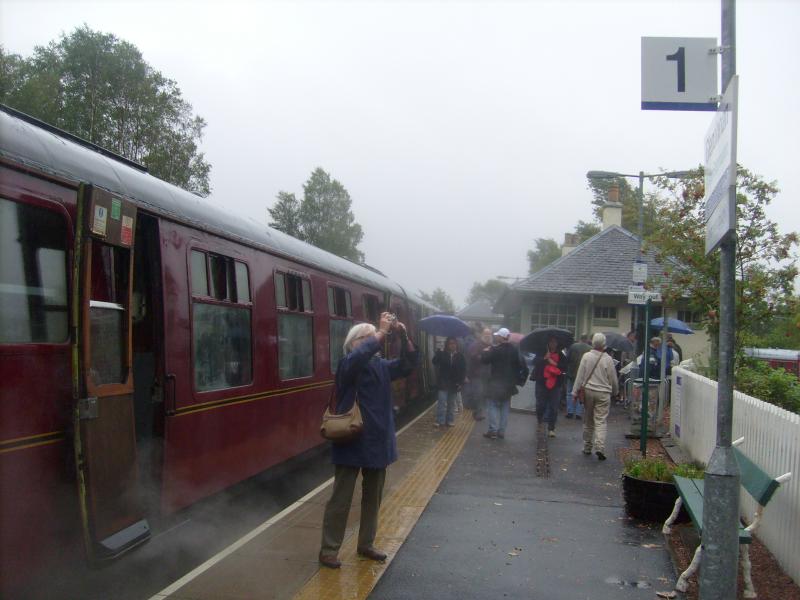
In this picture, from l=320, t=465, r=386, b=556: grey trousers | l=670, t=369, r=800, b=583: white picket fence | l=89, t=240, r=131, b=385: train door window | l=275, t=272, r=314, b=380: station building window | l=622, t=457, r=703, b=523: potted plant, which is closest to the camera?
l=89, t=240, r=131, b=385: train door window

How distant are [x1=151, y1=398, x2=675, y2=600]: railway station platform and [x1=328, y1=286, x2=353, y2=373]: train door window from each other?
1.90 m

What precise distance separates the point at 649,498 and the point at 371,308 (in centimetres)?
707

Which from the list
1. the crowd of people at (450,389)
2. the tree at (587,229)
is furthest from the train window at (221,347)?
the tree at (587,229)

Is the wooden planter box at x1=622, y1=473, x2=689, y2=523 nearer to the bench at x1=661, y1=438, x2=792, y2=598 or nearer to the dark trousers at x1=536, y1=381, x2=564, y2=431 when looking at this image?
the bench at x1=661, y1=438, x2=792, y2=598

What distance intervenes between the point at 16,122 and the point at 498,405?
9134 millimetres

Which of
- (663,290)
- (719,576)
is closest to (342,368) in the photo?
(719,576)

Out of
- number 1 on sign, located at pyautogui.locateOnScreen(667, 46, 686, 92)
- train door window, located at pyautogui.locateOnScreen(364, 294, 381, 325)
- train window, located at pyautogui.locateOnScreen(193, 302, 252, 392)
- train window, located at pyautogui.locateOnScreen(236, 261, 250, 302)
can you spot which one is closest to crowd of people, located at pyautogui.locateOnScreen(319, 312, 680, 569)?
train door window, located at pyautogui.locateOnScreen(364, 294, 381, 325)

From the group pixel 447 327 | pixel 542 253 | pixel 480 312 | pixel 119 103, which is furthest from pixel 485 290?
pixel 447 327

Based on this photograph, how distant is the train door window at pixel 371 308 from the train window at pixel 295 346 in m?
3.34

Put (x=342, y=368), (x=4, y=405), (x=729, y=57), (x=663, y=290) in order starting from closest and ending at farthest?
(x=4, y=405) < (x=729, y=57) < (x=342, y=368) < (x=663, y=290)

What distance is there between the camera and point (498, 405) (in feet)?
40.4

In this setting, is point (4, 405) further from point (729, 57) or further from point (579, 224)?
point (579, 224)

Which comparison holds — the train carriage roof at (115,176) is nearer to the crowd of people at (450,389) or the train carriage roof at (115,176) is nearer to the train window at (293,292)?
the train window at (293,292)

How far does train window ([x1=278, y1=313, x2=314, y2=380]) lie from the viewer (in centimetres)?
845
